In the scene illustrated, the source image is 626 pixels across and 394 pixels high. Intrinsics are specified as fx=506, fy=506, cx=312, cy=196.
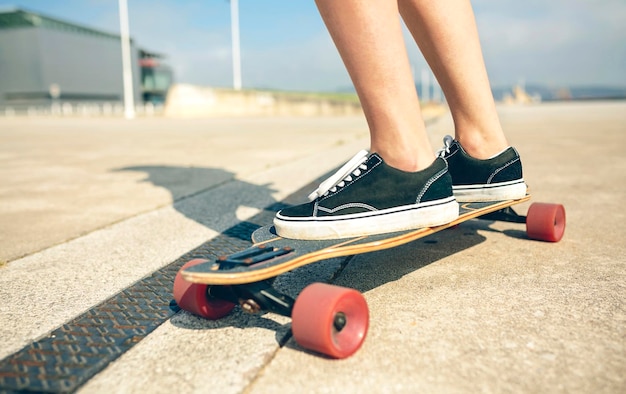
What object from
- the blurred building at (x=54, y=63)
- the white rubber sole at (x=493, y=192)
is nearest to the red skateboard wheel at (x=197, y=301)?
the white rubber sole at (x=493, y=192)

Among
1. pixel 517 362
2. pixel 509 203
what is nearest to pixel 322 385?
pixel 517 362

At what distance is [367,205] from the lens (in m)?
1.50

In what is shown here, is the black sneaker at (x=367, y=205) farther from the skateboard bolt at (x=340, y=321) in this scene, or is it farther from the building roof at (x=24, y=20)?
the building roof at (x=24, y=20)

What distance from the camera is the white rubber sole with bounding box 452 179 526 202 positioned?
2.00m

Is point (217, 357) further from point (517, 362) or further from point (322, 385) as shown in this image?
point (517, 362)

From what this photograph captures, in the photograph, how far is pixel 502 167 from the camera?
6.56ft

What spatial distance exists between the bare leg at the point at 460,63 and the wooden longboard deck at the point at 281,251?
0.50m

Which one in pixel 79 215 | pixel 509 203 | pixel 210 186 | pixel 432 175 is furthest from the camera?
pixel 210 186

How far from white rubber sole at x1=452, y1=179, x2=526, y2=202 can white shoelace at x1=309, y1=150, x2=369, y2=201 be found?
2.22 ft

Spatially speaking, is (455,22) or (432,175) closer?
(432,175)

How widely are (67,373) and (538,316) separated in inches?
44.9

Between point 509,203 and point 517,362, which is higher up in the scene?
point 509,203

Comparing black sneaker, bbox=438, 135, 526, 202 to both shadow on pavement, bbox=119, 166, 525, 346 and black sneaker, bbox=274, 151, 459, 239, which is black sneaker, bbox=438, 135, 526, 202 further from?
black sneaker, bbox=274, 151, 459, 239

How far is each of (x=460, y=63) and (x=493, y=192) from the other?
53cm
